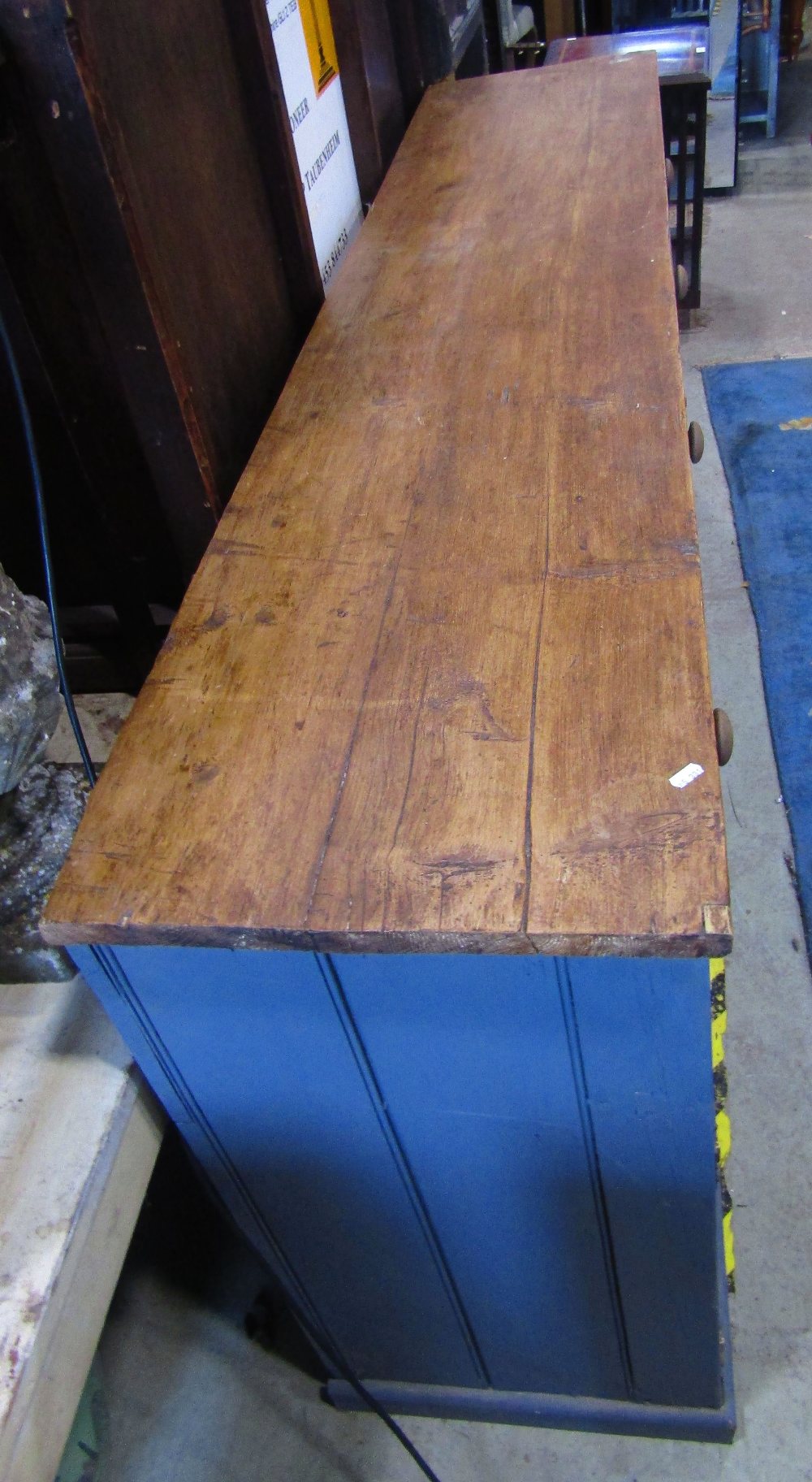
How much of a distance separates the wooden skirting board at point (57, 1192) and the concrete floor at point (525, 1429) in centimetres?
59

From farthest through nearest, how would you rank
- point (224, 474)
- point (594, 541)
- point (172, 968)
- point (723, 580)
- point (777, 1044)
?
point (723, 580) < point (777, 1044) < point (224, 474) < point (594, 541) < point (172, 968)

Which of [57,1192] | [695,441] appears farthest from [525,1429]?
[695,441]

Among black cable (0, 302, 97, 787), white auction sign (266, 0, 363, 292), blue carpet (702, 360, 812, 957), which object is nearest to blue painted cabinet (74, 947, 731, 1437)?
black cable (0, 302, 97, 787)

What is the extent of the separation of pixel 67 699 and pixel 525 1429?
3.70ft

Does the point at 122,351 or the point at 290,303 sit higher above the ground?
the point at 122,351

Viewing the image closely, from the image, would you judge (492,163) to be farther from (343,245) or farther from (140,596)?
(140,596)

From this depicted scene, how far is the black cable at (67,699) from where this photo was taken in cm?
101

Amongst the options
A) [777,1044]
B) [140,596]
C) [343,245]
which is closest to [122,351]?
[140,596]

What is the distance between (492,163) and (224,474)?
1.04 metres

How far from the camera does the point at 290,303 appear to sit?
1.58 metres

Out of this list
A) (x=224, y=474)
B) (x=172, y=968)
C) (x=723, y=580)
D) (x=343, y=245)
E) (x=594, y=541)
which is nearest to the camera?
(x=172, y=968)

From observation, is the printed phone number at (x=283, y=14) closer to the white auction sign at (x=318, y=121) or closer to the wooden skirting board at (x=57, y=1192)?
the white auction sign at (x=318, y=121)

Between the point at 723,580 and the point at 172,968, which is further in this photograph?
the point at 723,580

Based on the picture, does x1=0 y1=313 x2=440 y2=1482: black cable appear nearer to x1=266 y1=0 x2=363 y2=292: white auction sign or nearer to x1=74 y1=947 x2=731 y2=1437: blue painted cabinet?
x1=74 y1=947 x2=731 y2=1437: blue painted cabinet
